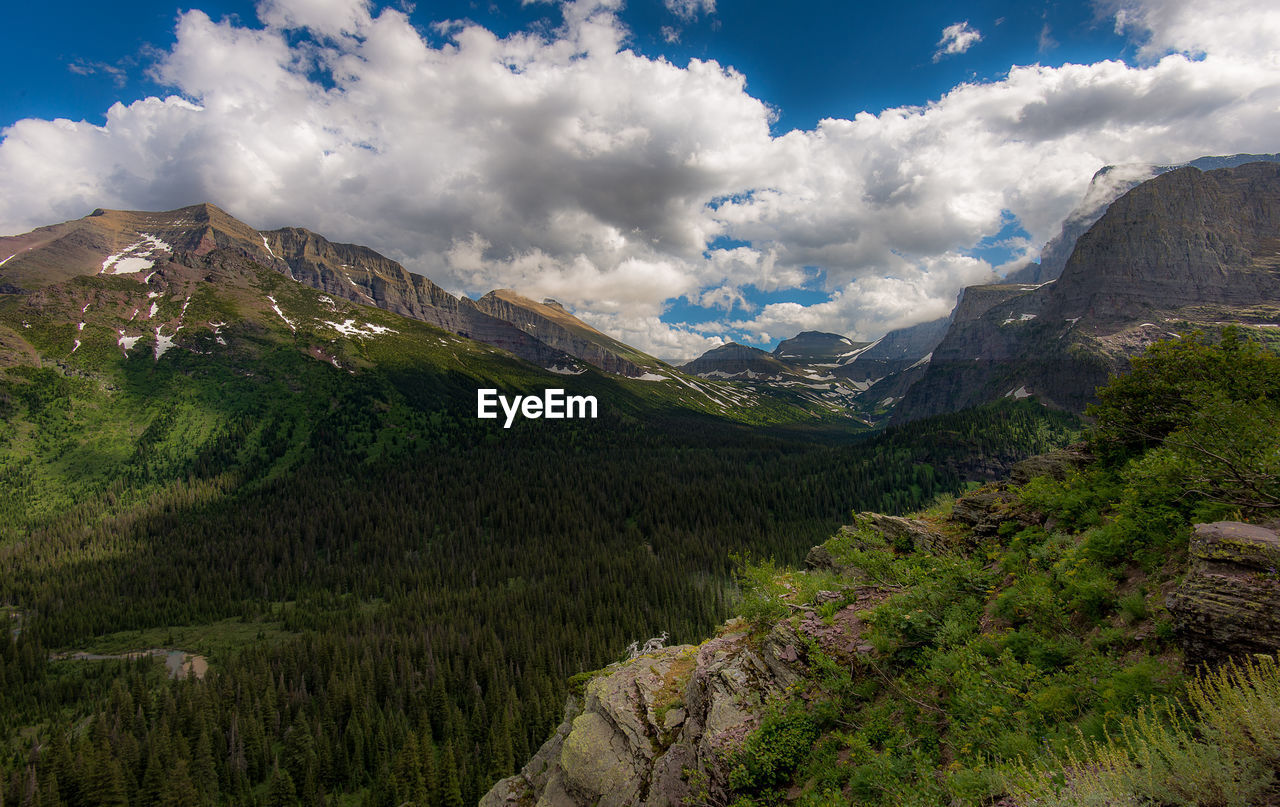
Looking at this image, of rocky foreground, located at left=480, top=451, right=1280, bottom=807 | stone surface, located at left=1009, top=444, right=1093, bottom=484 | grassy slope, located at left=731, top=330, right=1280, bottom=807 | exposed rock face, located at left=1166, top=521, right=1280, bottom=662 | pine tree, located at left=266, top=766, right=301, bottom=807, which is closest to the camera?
grassy slope, located at left=731, top=330, right=1280, bottom=807

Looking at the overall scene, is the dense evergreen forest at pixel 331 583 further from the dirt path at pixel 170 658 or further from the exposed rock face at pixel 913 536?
the exposed rock face at pixel 913 536

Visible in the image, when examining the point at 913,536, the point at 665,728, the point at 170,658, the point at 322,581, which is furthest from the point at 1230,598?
the point at 322,581

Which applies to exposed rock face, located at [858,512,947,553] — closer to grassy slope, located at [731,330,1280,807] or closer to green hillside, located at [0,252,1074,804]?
grassy slope, located at [731,330,1280,807]

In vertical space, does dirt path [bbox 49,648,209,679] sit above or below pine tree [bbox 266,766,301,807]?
below

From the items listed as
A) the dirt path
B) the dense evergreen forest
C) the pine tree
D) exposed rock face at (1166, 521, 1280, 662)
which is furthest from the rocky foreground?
the dirt path

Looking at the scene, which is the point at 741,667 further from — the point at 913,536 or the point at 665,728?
the point at 913,536

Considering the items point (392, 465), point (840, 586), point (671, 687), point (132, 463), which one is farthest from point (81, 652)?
point (840, 586)

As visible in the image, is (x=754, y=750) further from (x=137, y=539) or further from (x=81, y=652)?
(x=137, y=539)
